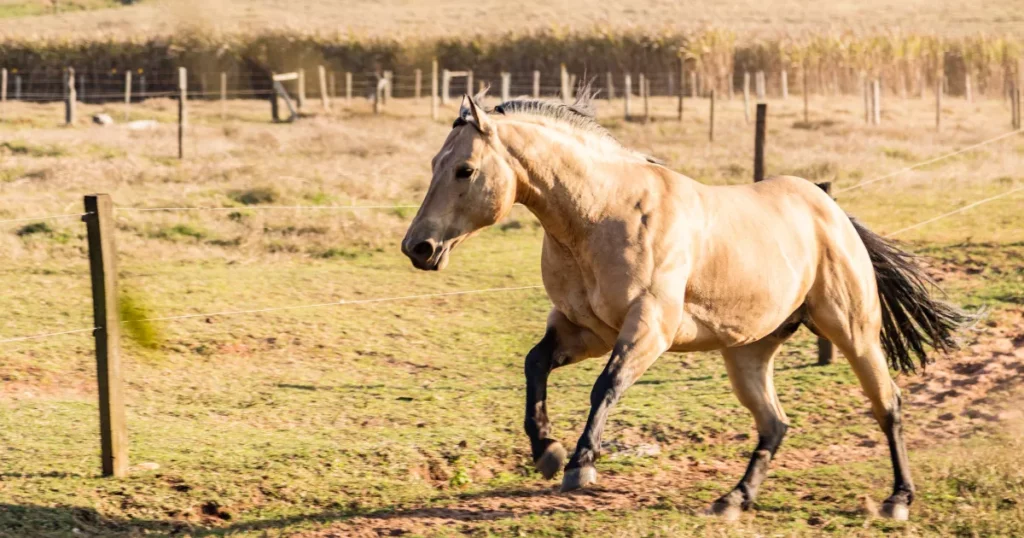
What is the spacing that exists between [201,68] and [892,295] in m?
39.5

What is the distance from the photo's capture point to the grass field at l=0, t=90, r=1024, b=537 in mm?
5598

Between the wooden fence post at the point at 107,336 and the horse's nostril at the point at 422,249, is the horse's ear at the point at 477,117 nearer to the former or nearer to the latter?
the horse's nostril at the point at 422,249

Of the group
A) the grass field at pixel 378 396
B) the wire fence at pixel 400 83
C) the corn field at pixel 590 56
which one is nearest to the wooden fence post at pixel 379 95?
the wire fence at pixel 400 83

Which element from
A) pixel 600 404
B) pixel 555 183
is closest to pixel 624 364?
pixel 600 404

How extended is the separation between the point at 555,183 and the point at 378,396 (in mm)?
3407

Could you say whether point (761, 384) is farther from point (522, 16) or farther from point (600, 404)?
point (522, 16)

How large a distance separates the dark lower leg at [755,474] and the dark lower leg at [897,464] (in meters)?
0.54

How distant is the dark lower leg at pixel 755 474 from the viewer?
561 centimetres

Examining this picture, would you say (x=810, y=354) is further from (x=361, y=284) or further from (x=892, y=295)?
(x=361, y=284)

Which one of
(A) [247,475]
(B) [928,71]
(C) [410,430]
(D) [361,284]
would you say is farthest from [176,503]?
(B) [928,71]

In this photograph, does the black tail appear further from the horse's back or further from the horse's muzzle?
the horse's muzzle

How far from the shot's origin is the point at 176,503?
5547mm

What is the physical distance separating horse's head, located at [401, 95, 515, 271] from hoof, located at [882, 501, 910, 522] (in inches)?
97.3

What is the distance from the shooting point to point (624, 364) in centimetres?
488
